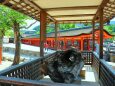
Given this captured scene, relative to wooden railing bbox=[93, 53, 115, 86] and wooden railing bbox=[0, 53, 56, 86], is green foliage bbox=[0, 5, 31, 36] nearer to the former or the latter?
wooden railing bbox=[0, 53, 56, 86]

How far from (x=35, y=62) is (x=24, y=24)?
1073cm

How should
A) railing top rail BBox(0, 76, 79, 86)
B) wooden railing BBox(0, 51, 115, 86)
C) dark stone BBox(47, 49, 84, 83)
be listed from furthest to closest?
dark stone BBox(47, 49, 84, 83)
wooden railing BBox(0, 51, 115, 86)
railing top rail BBox(0, 76, 79, 86)

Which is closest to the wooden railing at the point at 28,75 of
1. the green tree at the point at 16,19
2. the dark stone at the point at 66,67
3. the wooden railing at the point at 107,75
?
the wooden railing at the point at 107,75

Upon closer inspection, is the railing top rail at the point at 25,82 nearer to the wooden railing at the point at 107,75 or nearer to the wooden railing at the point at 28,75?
the wooden railing at the point at 28,75

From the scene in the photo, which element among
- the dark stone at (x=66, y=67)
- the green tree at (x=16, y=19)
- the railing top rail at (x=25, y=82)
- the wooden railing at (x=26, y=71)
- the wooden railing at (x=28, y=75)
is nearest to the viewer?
the railing top rail at (x=25, y=82)

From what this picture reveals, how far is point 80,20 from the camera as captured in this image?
10883 millimetres

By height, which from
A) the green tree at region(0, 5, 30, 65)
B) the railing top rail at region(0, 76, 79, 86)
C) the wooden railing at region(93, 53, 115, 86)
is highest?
the green tree at region(0, 5, 30, 65)

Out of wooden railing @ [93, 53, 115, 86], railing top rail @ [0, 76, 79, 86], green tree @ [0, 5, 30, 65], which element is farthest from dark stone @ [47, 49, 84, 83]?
green tree @ [0, 5, 30, 65]

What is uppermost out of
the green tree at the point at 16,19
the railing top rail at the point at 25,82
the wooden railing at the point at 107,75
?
the green tree at the point at 16,19

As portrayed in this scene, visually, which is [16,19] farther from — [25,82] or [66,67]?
[25,82]

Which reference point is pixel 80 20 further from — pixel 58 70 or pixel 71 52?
pixel 58 70

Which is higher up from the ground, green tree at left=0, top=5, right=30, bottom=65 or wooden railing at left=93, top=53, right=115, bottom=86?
green tree at left=0, top=5, right=30, bottom=65

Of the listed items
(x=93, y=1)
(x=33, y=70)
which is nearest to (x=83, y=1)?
(x=93, y=1)

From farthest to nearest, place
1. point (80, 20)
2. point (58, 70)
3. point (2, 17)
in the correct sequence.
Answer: point (2, 17)
point (80, 20)
point (58, 70)
